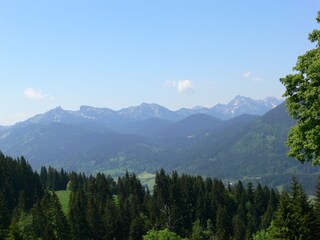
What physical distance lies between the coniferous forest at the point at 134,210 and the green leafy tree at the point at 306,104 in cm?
5698

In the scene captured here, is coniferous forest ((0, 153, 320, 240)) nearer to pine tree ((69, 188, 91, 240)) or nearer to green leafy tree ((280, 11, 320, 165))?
pine tree ((69, 188, 91, 240))

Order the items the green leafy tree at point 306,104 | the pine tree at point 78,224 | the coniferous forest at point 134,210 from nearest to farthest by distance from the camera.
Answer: the green leafy tree at point 306,104 → the coniferous forest at point 134,210 → the pine tree at point 78,224

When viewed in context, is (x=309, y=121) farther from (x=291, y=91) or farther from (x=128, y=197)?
(x=128, y=197)

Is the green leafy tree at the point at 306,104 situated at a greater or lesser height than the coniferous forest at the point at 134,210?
greater

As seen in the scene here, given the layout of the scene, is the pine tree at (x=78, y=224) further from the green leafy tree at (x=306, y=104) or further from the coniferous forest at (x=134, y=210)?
the green leafy tree at (x=306, y=104)

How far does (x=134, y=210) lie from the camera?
13875 cm

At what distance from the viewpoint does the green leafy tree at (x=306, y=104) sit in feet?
82.6

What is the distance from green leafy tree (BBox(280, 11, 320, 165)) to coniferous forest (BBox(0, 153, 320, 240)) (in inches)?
2243

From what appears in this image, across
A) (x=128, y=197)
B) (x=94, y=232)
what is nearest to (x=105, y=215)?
(x=94, y=232)

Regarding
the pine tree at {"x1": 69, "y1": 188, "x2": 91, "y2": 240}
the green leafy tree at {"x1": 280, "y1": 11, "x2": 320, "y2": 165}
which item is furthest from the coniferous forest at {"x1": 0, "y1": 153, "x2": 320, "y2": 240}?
the green leafy tree at {"x1": 280, "y1": 11, "x2": 320, "y2": 165}

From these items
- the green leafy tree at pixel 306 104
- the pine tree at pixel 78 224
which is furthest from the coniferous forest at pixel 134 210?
the green leafy tree at pixel 306 104

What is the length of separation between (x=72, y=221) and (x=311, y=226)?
261ft

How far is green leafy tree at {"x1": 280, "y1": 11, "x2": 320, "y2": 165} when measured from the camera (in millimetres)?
25172

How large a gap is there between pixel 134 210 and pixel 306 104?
117494mm
